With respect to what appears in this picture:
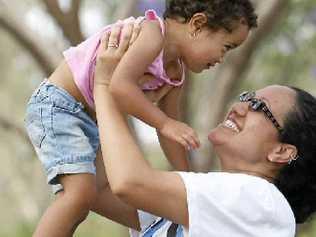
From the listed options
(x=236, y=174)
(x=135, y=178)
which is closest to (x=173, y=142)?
(x=236, y=174)

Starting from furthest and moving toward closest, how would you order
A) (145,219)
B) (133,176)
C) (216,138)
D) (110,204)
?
(110,204) < (145,219) < (216,138) < (133,176)

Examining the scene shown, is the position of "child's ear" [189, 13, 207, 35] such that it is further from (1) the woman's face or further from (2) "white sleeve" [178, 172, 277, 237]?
(2) "white sleeve" [178, 172, 277, 237]

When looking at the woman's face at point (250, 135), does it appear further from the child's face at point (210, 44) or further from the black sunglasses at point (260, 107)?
the child's face at point (210, 44)

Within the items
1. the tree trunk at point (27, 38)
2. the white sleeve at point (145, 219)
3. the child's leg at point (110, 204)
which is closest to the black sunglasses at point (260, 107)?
the white sleeve at point (145, 219)

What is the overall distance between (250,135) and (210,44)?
1.19 feet

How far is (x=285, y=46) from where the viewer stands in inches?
289

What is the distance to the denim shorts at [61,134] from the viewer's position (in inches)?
117

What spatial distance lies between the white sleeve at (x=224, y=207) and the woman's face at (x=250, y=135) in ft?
0.64

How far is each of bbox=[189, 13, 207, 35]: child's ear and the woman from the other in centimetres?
24

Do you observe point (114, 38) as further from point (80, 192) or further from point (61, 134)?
point (80, 192)

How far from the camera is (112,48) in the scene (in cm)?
280

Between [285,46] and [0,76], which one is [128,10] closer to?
[285,46]

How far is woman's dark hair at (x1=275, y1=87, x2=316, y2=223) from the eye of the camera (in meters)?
2.77

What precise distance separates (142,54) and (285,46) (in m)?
4.69
